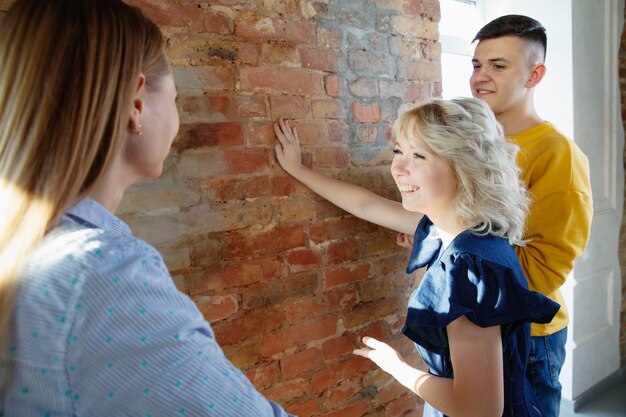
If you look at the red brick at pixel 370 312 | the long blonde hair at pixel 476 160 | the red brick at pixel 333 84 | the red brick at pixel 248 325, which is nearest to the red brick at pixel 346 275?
the red brick at pixel 370 312

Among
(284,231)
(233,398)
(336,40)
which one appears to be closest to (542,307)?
(284,231)

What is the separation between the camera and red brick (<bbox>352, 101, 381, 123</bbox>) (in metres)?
1.72

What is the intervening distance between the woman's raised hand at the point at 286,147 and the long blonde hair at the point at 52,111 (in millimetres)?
800

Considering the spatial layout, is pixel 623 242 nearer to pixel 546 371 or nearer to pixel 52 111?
pixel 546 371

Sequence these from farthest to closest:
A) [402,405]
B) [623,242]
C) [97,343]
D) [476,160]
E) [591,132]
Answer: [623,242] → [591,132] → [402,405] → [476,160] → [97,343]

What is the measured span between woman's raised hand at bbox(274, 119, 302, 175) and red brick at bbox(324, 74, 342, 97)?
227 millimetres

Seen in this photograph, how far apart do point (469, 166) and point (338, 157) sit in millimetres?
535

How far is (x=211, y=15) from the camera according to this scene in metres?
1.35

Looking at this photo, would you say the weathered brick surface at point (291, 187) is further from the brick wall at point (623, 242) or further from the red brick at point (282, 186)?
the brick wall at point (623, 242)

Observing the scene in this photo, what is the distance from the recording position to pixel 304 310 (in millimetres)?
1646

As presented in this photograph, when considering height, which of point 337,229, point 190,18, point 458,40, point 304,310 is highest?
point 458,40

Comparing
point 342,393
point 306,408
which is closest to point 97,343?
point 306,408

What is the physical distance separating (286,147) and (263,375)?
0.79 m

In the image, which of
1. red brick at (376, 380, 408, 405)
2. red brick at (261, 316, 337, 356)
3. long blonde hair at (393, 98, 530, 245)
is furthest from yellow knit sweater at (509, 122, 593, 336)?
red brick at (261, 316, 337, 356)
